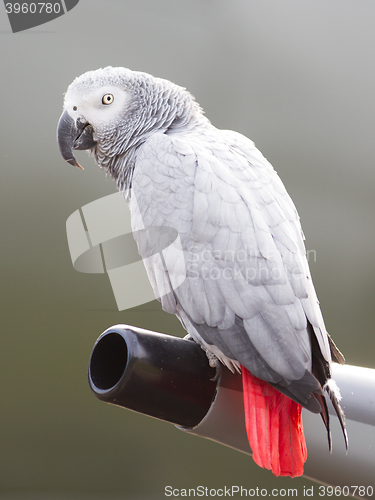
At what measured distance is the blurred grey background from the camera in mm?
1923

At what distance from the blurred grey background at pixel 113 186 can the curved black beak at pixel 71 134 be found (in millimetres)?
1057

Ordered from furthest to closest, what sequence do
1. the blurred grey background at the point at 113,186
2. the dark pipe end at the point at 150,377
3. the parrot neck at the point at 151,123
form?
the blurred grey background at the point at 113,186 → the parrot neck at the point at 151,123 → the dark pipe end at the point at 150,377

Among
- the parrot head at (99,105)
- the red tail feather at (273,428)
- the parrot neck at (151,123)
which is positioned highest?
the parrot head at (99,105)

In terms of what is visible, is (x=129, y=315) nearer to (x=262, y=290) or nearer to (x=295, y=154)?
(x=295, y=154)

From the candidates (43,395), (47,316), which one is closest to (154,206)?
(47,316)

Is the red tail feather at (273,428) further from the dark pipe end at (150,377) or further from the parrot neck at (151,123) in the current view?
the parrot neck at (151,123)

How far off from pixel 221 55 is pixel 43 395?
6.20 ft

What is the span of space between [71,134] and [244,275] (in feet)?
1.83

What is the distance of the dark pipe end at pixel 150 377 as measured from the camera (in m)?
0.56

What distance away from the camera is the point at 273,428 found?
1.95ft

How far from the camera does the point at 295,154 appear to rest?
6.90 feet

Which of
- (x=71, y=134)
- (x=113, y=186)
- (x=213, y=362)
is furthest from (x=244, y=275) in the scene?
(x=113, y=186)

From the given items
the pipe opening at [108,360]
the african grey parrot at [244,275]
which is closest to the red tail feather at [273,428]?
the african grey parrot at [244,275]

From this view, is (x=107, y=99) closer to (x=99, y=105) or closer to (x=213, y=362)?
(x=99, y=105)
